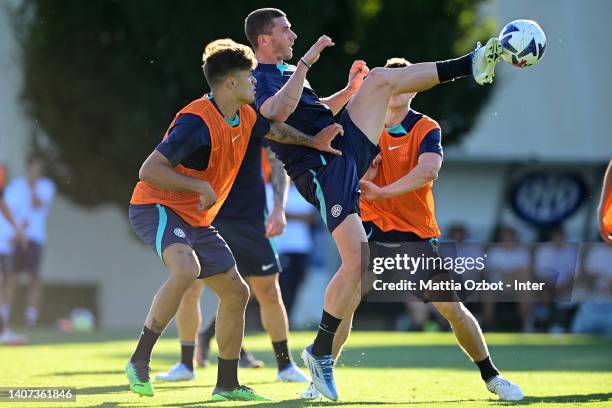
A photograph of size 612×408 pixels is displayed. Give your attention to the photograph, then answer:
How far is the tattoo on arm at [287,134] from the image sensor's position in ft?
25.8

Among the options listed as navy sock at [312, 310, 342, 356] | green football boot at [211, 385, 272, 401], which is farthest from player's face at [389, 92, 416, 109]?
green football boot at [211, 385, 272, 401]

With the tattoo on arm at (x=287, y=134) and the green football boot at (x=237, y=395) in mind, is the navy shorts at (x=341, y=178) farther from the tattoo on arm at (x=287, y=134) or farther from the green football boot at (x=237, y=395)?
the green football boot at (x=237, y=395)

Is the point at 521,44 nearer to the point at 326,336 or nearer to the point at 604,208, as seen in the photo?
the point at 604,208

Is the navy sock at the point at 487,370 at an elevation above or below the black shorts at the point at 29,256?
above

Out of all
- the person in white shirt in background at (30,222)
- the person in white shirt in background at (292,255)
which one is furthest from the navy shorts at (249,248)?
the person in white shirt in background at (30,222)

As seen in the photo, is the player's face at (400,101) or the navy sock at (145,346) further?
the player's face at (400,101)

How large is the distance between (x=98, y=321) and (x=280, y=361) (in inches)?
631

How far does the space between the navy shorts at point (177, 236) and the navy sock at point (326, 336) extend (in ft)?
2.34

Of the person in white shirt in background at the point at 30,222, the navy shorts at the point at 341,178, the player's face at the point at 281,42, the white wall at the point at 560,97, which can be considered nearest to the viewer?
the navy shorts at the point at 341,178

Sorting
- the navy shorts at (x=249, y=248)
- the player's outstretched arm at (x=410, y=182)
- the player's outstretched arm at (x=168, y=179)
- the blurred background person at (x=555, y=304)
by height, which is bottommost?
the blurred background person at (x=555, y=304)

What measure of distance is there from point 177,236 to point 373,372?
342 cm

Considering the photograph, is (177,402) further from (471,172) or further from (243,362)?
(471,172)

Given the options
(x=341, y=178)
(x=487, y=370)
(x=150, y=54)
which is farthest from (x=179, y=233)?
(x=150, y=54)

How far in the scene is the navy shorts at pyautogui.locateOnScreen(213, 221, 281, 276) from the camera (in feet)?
32.5
